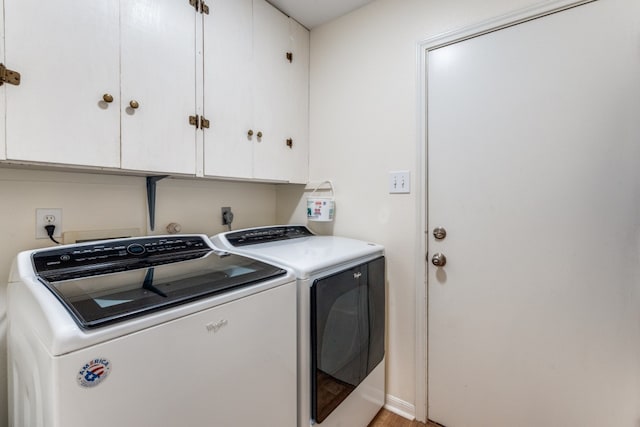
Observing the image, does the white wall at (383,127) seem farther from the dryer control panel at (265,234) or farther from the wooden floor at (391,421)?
the dryer control panel at (265,234)

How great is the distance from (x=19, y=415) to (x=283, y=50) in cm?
197

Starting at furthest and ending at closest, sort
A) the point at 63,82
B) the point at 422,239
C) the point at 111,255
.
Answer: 1. the point at 422,239
2. the point at 111,255
3. the point at 63,82

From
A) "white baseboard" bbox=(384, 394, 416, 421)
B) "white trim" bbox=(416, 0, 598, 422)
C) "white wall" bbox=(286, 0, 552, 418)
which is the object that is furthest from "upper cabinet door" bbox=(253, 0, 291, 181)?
"white baseboard" bbox=(384, 394, 416, 421)

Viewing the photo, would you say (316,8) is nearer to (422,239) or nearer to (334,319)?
(422,239)

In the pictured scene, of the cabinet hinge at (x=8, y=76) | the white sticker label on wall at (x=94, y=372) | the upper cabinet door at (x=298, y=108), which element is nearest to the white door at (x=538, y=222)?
the upper cabinet door at (x=298, y=108)

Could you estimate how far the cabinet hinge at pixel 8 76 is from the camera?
864mm

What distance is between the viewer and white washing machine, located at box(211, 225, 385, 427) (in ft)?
3.84

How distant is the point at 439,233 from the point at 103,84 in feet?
5.27

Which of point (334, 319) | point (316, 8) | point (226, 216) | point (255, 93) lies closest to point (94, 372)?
point (334, 319)

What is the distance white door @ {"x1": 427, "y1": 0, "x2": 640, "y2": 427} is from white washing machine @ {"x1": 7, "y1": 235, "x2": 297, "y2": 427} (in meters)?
0.94

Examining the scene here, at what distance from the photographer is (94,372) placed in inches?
24.7

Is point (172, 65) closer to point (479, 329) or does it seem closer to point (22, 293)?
point (22, 293)

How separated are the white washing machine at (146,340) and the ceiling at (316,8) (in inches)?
60.5

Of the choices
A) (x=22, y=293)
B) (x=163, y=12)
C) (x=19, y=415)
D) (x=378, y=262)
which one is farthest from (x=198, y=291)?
(x=163, y=12)
